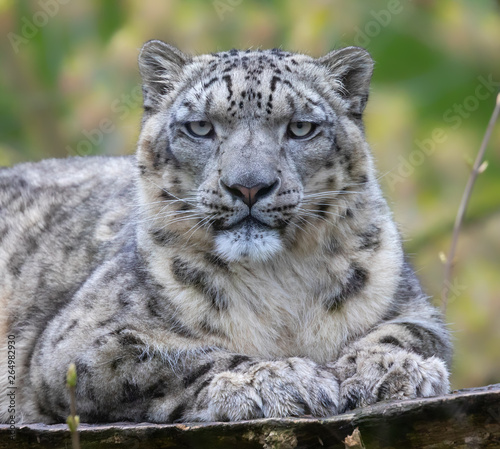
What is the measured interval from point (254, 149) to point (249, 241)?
1.56 ft

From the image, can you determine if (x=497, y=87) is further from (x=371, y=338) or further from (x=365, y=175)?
(x=371, y=338)

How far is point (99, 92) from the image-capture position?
10352 mm

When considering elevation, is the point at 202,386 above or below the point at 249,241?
below

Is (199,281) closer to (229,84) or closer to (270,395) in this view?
(270,395)

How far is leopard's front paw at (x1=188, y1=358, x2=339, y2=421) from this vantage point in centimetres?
417

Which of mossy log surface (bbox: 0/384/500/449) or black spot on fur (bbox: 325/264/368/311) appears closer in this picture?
mossy log surface (bbox: 0/384/500/449)

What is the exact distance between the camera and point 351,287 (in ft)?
16.4
